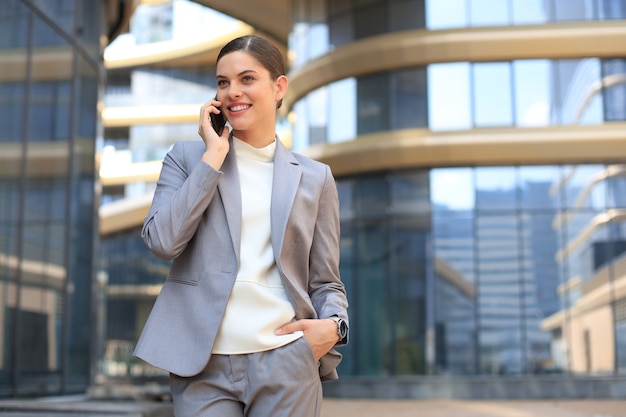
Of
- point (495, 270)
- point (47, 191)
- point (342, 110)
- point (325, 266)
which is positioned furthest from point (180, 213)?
point (342, 110)

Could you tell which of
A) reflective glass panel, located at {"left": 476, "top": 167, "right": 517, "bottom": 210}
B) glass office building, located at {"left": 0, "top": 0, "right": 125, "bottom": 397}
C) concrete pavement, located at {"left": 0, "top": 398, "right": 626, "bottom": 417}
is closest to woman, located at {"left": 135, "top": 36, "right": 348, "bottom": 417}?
concrete pavement, located at {"left": 0, "top": 398, "right": 626, "bottom": 417}

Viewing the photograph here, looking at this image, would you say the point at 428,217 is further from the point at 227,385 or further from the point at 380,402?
the point at 227,385

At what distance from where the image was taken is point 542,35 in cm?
2389

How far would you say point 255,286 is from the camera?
7.88 feet

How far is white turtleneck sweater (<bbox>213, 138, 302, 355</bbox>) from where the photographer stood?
92.0 inches

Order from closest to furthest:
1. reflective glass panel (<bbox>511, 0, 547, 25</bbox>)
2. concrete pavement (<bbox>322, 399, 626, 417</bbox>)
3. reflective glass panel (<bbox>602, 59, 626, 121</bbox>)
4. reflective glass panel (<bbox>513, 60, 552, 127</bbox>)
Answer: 1. concrete pavement (<bbox>322, 399, 626, 417</bbox>)
2. reflective glass panel (<bbox>602, 59, 626, 121</bbox>)
3. reflective glass panel (<bbox>513, 60, 552, 127</bbox>)
4. reflective glass panel (<bbox>511, 0, 547, 25</bbox>)

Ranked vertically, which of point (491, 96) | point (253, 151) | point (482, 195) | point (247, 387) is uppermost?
point (491, 96)

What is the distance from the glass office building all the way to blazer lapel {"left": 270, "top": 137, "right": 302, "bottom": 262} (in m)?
10.7

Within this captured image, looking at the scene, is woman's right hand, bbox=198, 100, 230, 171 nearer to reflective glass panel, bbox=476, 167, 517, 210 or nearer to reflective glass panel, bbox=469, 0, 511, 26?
reflective glass panel, bbox=476, 167, 517, 210

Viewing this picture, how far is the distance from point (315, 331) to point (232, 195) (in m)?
0.41

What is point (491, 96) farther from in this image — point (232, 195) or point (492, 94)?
point (232, 195)

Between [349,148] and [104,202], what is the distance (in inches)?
738

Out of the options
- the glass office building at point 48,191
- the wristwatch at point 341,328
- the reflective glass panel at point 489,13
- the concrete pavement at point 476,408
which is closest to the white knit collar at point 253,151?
the wristwatch at point 341,328

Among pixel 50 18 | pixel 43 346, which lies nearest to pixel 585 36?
pixel 50 18
